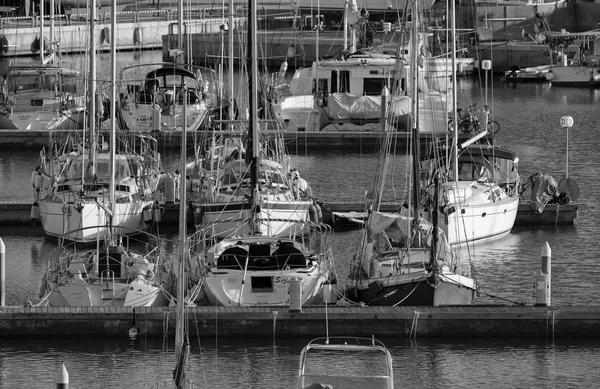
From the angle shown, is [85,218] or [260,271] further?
[85,218]

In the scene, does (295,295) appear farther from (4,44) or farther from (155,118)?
(4,44)

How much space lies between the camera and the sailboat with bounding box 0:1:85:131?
2299 inches

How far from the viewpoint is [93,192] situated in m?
39.1

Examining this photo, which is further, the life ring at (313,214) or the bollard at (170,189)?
the bollard at (170,189)

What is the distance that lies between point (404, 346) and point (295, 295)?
2270 mm

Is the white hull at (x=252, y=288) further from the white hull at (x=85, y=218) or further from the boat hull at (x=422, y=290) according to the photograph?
the white hull at (x=85, y=218)

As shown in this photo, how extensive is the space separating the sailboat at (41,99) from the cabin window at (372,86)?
1120 centimetres

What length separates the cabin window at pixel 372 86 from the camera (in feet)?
203

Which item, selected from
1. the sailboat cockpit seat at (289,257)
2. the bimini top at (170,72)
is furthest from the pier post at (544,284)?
the bimini top at (170,72)

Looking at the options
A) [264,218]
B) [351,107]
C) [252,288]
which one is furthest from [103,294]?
[351,107]

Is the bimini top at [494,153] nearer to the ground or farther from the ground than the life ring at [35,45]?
nearer to the ground

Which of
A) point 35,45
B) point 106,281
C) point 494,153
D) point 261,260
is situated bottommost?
point 106,281

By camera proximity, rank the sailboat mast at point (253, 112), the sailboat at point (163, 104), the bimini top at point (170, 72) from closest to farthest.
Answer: the sailboat mast at point (253, 112)
the sailboat at point (163, 104)
the bimini top at point (170, 72)

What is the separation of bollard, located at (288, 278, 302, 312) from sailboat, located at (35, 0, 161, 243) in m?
8.23
